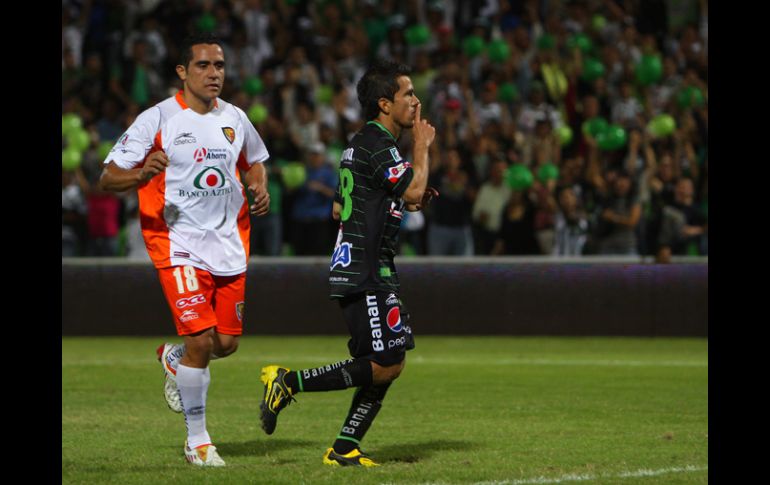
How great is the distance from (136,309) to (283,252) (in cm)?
256

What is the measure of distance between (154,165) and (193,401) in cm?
160

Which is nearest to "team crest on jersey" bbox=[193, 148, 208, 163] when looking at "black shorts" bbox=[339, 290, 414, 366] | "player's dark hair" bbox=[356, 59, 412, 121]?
"player's dark hair" bbox=[356, 59, 412, 121]

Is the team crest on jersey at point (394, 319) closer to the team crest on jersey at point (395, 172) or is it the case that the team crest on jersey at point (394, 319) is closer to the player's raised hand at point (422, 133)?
the team crest on jersey at point (395, 172)

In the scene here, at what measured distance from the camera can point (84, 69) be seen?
23672mm

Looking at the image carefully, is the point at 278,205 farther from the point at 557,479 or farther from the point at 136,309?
the point at 557,479

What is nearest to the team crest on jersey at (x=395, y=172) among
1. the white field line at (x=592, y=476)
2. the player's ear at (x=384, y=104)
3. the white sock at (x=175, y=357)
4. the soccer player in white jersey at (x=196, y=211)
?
the player's ear at (x=384, y=104)

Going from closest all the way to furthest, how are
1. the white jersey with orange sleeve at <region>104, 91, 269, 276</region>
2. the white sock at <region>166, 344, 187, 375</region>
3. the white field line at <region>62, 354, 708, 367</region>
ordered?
1. the white jersey with orange sleeve at <region>104, 91, 269, 276</region>
2. the white sock at <region>166, 344, 187, 375</region>
3. the white field line at <region>62, 354, 708, 367</region>

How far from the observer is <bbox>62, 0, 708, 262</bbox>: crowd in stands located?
19.6m

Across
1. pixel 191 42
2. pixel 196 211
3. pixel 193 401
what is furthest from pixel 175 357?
pixel 191 42

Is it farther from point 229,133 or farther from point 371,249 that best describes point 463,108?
point 371,249

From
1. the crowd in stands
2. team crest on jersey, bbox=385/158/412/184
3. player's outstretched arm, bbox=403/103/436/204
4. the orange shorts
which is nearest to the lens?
player's outstretched arm, bbox=403/103/436/204

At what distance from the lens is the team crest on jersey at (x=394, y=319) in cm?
859

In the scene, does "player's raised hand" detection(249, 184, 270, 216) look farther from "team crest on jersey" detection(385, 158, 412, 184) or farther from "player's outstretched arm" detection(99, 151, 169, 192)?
"team crest on jersey" detection(385, 158, 412, 184)

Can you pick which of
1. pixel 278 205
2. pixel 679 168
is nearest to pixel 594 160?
pixel 679 168
